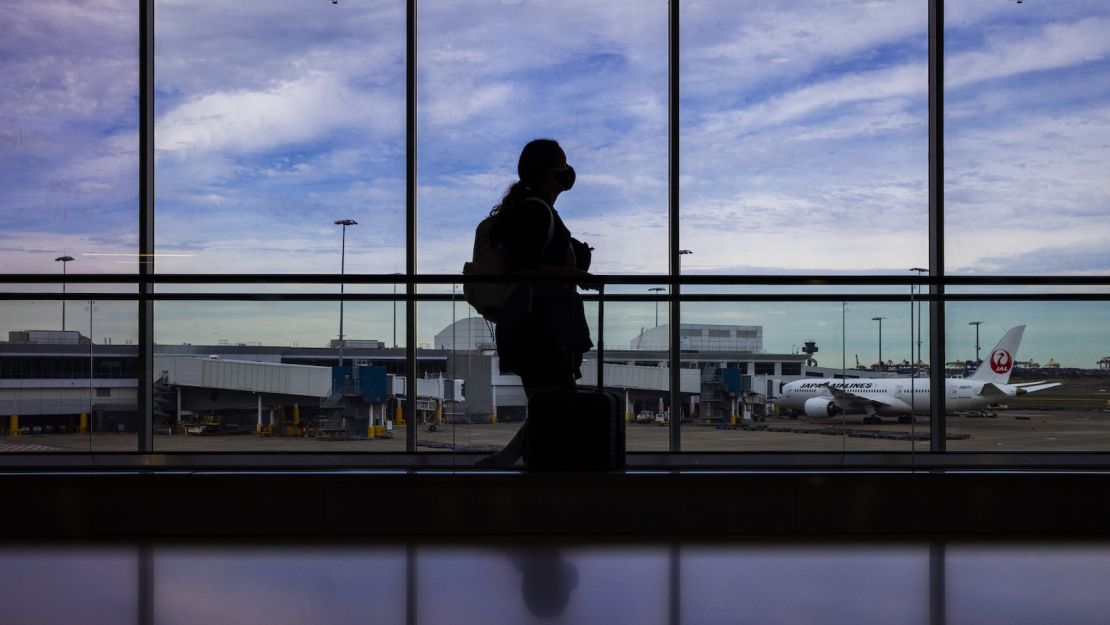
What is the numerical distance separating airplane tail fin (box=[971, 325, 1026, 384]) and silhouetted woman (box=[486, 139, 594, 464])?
1.86 m

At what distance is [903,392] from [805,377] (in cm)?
38

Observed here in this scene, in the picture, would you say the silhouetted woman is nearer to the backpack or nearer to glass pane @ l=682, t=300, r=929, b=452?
the backpack

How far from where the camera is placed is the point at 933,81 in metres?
5.86

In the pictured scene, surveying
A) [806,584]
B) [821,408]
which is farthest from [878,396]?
[806,584]

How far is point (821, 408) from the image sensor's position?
3.85 meters

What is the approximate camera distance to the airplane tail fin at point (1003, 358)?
4062 mm

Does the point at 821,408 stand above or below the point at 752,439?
above

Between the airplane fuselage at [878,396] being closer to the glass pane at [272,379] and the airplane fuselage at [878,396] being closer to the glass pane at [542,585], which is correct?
the glass pane at [542,585]

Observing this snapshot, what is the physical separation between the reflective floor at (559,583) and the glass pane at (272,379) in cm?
71

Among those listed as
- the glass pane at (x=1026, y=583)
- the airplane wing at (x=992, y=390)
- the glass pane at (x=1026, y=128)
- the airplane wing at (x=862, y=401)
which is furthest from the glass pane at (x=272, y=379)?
the glass pane at (x=1026, y=128)

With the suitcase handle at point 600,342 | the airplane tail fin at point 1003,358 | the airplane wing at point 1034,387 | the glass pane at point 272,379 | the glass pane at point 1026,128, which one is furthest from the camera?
the glass pane at point 1026,128

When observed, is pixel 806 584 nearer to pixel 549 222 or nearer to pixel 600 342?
pixel 600 342

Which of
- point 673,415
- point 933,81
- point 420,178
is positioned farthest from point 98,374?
point 933,81

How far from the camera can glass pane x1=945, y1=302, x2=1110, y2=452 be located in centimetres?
380
